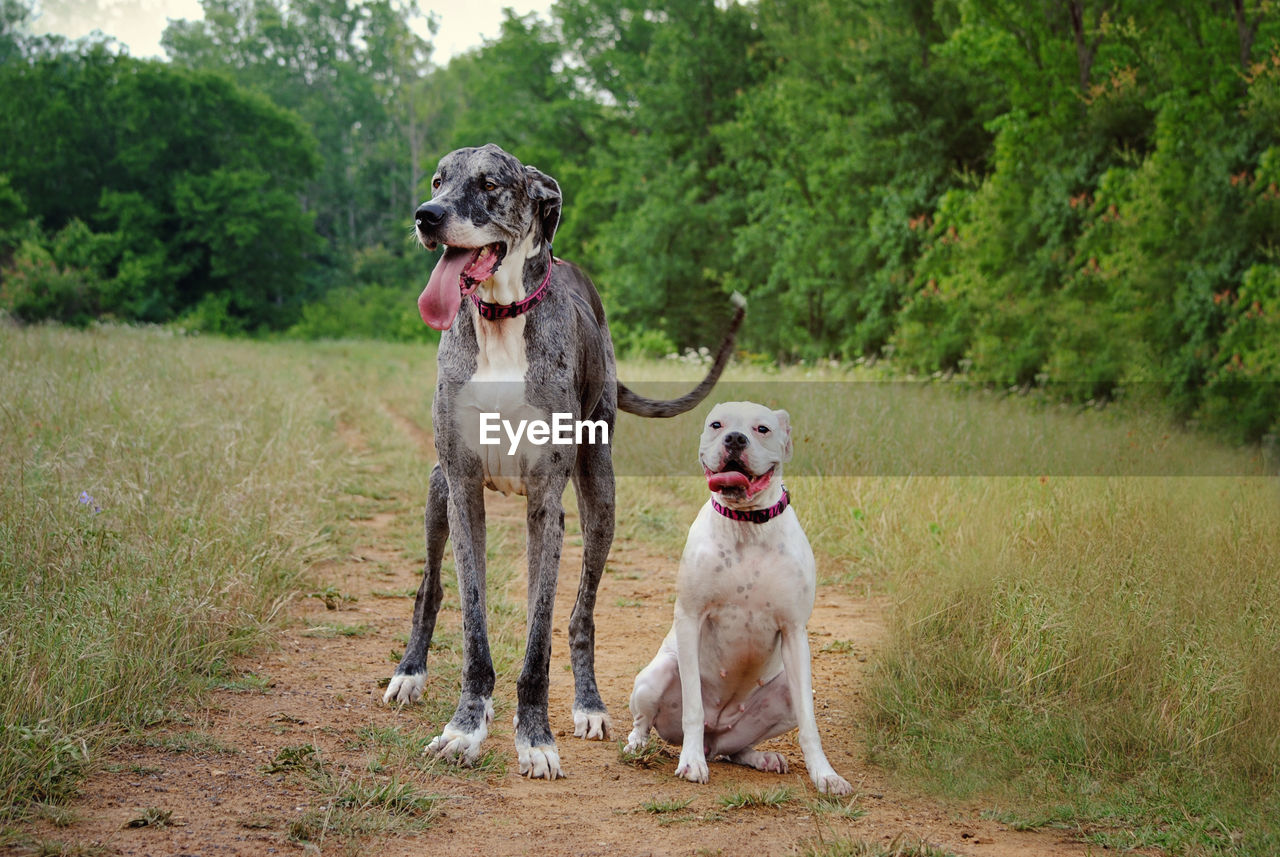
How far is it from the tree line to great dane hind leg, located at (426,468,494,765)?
1007 cm

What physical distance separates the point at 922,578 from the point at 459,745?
10.3 ft

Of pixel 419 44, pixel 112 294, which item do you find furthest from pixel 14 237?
pixel 419 44

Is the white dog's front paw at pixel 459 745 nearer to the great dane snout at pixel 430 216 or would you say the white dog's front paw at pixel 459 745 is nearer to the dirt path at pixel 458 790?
the dirt path at pixel 458 790

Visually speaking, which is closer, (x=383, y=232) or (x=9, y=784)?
(x=9, y=784)

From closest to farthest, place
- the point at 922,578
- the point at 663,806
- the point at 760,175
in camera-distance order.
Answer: the point at 663,806 → the point at 922,578 → the point at 760,175

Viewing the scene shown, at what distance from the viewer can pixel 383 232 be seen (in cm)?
5181

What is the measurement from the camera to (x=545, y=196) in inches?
164

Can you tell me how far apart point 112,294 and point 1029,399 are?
31159mm

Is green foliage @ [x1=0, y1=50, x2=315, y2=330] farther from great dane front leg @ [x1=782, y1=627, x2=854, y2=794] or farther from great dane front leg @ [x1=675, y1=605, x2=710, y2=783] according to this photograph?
great dane front leg @ [x1=782, y1=627, x2=854, y2=794]

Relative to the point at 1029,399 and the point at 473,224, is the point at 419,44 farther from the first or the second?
the point at 473,224

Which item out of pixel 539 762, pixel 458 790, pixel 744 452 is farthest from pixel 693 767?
pixel 744 452

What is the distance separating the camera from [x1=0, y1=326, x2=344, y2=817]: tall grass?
3596mm

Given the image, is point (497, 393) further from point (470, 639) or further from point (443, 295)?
point (470, 639)

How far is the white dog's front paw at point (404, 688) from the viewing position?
459cm
